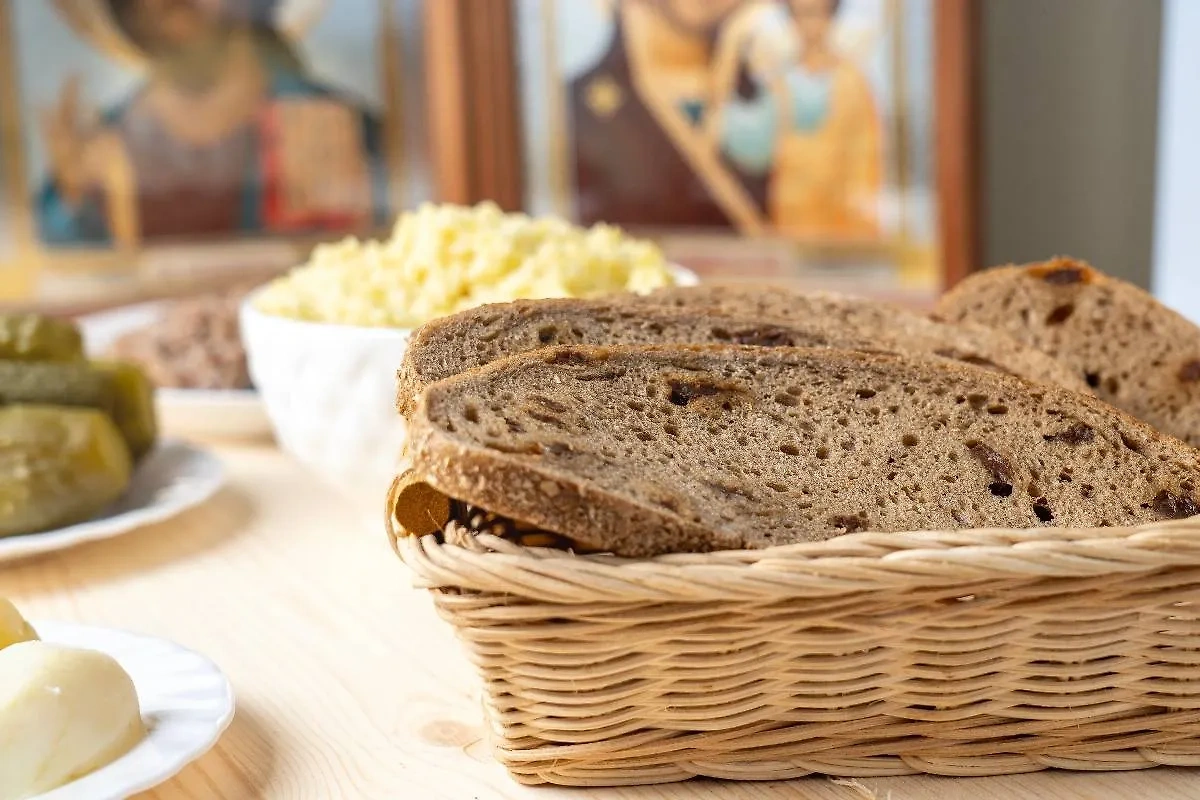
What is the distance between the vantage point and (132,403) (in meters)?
1.88

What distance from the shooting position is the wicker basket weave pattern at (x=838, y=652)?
3.05 feet

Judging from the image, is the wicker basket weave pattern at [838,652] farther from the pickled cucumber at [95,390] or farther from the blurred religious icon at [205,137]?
the blurred religious icon at [205,137]

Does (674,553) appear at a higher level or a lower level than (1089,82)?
lower

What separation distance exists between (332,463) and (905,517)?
0.85m

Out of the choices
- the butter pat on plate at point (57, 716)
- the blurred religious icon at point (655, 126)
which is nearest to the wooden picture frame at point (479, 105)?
the blurred religious icon at point (655, 126)

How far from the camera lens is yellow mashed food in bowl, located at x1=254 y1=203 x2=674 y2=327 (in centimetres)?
161

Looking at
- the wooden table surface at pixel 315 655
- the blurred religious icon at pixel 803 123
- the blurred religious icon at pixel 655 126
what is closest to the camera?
the wooden table surface at pixel 315 655

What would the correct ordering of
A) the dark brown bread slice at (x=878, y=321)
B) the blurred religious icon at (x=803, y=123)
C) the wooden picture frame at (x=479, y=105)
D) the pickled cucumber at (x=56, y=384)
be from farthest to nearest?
1. the wooden picture frame at (x=479, y=105)
2. the blurred religious icon at (x=803, y=123)
3. the pickled cucumber at (x=56, y=384)
4. the dark brown bread slice at (x=878, y=321)

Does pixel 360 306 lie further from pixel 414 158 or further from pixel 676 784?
pixel 414 158

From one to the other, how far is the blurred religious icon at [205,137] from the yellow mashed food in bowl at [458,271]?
69.8 inches

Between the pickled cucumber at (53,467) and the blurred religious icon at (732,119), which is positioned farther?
the blurred religious icon at (732,119)

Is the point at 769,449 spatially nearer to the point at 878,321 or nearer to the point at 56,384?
the point at 878,321

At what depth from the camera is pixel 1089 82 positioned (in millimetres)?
3215

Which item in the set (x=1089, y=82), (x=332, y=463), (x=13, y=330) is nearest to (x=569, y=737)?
(x=332, y=463)
